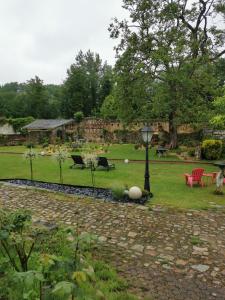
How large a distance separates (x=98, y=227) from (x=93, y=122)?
27.9 m

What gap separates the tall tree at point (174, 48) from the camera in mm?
19562

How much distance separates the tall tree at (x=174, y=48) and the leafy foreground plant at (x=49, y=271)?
16653mm

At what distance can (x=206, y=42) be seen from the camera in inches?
836

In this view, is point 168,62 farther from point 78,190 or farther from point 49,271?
point 49,271

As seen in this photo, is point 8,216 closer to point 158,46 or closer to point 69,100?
point 158,46

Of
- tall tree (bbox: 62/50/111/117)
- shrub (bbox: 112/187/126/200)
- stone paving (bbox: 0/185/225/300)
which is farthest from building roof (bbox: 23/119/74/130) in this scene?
shrub (bbox: 112/187/126/200)

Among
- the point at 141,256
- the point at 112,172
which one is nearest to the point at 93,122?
the point at 112,172

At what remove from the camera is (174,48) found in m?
19.5

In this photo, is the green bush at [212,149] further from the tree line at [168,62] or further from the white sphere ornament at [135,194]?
the white sphere ornament at [135,194]

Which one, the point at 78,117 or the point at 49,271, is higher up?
the point at 78,117

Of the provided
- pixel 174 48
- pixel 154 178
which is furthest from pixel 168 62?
pixel 154 178

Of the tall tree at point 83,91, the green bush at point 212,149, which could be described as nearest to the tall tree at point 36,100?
the tall tree at point 83,91

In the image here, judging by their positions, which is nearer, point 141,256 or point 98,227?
point 141,256

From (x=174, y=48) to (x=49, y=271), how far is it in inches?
766
